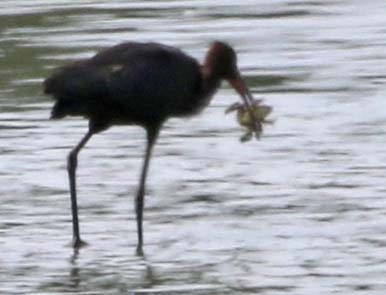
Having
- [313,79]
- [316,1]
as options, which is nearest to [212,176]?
[313,79]

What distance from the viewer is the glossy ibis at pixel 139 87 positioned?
34.6ft

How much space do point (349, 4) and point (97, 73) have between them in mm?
9236

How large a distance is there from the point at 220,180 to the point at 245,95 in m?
1.24

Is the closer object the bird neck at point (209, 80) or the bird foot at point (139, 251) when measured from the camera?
A: the bird foot at point (139, 251)

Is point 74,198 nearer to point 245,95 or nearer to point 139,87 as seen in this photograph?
point 139,87

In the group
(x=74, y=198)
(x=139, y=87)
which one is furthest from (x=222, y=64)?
(x=74, y=198)

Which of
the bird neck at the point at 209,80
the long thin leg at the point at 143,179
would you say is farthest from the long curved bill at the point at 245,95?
the long thin leg at the point at 143,179

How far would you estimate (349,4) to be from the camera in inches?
769

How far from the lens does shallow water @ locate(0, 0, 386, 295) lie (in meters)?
9.85

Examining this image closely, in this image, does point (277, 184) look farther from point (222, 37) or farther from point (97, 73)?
point (222, 37)

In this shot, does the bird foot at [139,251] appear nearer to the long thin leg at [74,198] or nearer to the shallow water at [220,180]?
the shallow water at [220,180]

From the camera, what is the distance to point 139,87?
10578 millimetres

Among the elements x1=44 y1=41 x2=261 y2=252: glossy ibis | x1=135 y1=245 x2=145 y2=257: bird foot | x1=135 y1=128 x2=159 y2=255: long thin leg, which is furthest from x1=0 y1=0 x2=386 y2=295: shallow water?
x1=44 y1=41 x2=261 y2=252: glossy ibis

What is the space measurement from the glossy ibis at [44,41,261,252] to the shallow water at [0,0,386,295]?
1.16ft
